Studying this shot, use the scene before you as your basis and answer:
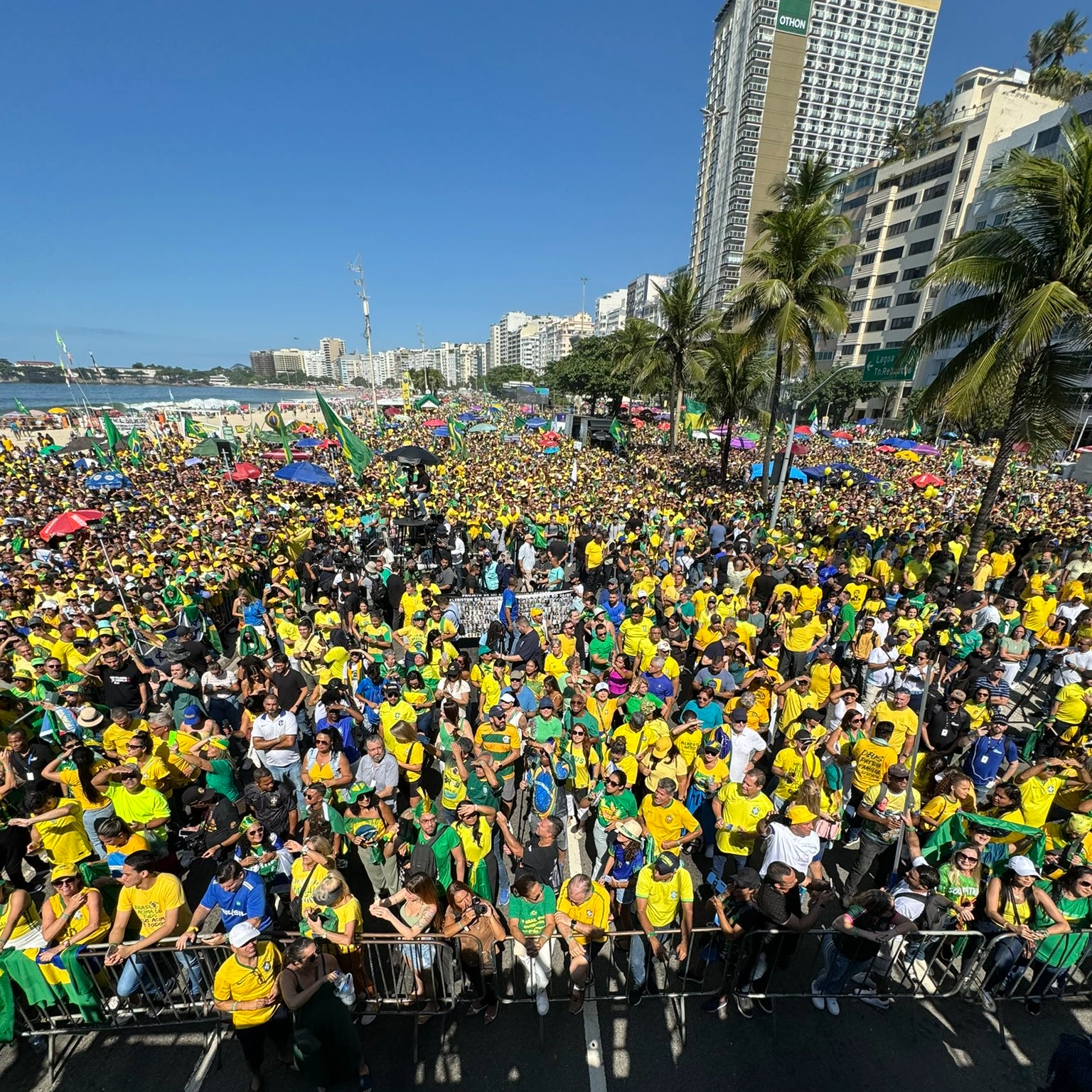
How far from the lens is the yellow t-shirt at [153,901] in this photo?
384 cm

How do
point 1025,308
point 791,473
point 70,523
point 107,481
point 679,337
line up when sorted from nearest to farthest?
point 1025,308, point 70,523, point 107,481, point 791,473, point 679,337

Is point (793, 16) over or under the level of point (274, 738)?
over

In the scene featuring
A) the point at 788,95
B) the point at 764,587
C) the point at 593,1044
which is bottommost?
the point at 593,1044

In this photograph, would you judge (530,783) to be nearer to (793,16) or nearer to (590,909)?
(590,909)

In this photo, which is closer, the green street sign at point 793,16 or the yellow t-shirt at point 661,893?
the yellow t-shirt at point 661,893

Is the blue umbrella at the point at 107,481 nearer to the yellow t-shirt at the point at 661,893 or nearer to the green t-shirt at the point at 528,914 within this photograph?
the green t-shirt at the point at 528,914

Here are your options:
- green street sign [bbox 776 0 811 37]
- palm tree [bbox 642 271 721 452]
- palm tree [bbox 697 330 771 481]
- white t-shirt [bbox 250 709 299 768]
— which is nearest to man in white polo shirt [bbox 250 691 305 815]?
white t-shirt [bbox 250 709 299 768]

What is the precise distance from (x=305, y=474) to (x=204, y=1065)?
566 inches

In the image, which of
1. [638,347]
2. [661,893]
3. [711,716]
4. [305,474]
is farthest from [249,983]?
[638,347]

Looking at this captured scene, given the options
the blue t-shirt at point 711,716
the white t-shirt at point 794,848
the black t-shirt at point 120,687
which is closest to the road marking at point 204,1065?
the black t-shirt at point 120,687

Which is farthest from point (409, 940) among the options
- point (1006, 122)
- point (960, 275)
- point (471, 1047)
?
point (1006, 122)

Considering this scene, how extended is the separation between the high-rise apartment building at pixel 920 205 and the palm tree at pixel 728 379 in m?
38.6

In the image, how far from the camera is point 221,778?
17.5ft

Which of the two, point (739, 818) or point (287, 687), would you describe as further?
point (287, 687)
